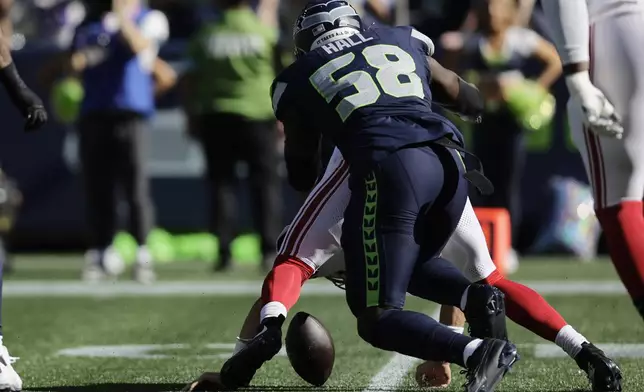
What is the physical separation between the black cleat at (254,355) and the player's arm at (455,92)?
940mm

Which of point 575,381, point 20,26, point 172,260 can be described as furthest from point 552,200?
point 575,381

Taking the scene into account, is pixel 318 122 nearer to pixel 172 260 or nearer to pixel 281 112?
pixel 281 112

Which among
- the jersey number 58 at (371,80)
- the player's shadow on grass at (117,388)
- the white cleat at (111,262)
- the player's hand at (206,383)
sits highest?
the jersey number 58 at (371,80)

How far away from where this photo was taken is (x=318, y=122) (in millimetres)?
4633

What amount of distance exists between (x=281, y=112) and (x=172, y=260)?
752 centimetres

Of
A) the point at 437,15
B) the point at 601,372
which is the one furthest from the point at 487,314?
the point at 437,15

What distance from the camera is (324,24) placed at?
477 centimetres

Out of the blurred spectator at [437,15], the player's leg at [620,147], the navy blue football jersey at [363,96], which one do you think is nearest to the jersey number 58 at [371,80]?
the navy blue football jersey at [363,96]

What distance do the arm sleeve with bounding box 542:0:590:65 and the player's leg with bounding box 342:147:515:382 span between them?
524 mm

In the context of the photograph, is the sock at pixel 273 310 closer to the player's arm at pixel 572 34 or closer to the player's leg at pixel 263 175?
the player's arm at pixel 572 34

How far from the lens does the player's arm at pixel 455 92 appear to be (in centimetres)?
477

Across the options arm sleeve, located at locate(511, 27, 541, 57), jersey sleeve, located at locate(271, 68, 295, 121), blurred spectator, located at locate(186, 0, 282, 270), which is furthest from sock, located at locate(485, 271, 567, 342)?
arm sleeve, located at locate(511, 27, 541, 57)

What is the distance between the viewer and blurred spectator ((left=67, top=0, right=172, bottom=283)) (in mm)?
9734

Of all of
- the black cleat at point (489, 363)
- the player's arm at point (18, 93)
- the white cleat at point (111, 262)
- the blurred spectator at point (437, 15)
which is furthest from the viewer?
the blurred spectator at point (437, 15)
